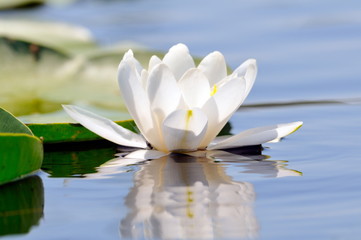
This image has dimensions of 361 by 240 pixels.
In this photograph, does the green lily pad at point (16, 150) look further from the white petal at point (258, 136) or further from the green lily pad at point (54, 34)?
the green lily pad at point (54, 34)

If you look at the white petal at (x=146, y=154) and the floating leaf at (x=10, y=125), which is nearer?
the floating leaf at (x=10, y=125)

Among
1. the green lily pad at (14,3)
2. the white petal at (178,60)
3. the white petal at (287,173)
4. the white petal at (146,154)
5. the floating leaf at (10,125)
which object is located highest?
the white petal at (178,60)

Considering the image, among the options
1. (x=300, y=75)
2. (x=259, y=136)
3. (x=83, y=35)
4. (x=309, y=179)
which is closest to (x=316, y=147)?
(x=259, y=136)

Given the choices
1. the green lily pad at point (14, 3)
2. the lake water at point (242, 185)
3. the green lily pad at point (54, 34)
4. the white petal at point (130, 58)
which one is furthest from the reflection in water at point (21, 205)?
the green lily pad at point (14, 3)

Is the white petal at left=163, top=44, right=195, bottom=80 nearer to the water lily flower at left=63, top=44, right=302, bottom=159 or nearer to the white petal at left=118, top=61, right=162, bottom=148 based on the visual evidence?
the water lily flower at left=63, top=44, right=302, bottom=159

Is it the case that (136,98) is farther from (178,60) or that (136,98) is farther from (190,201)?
Answer: (190,201)

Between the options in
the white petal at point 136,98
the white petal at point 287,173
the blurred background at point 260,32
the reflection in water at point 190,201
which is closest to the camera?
the reflection in water at point 190,201

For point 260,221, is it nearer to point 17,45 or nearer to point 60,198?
point 60,198

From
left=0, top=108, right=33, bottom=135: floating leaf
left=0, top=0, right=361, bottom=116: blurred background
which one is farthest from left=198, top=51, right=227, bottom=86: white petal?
left=0, top=0, right=361, bottom=116: blurred background

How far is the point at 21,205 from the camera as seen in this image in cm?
152

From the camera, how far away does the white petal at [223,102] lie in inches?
71.2

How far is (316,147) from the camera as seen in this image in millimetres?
1987

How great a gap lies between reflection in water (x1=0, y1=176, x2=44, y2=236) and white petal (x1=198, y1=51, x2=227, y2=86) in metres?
0.53

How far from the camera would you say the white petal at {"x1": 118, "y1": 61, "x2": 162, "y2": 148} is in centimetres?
184
